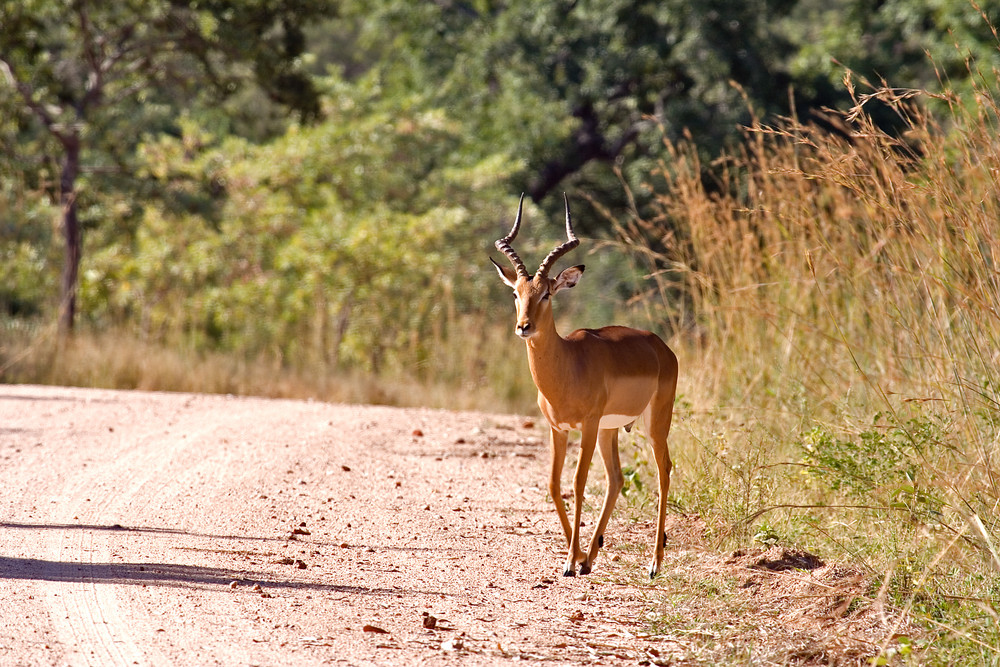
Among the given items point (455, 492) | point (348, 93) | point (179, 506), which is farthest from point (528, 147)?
point (179, 506)

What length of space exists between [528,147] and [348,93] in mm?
3680

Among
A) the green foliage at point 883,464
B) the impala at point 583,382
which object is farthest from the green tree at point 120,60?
the green foliage at point 883,464

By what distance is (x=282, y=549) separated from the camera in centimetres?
588

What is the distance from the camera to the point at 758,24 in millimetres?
17734

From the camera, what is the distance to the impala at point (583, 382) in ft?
18.7

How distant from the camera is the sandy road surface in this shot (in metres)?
4.44

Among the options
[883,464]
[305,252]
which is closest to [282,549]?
[883,464]

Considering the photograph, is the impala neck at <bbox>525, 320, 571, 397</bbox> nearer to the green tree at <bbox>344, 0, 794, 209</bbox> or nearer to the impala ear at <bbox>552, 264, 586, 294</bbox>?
the impala ear at <bbox>552, 264, 586, 294</bbox>

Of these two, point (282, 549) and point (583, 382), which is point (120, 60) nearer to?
A: point (282, 549)

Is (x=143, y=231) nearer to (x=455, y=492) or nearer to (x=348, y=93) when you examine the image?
(x=348, y=93)

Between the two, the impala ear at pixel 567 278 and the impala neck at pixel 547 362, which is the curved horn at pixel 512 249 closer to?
the impala ear at pixel 567 278

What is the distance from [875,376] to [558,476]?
2.65m

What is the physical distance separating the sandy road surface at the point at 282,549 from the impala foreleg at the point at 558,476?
0.28 metres

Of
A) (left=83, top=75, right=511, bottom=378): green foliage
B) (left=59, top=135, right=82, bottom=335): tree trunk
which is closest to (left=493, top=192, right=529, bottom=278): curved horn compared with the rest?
(left=83, top=75, right=511, bottom=378): green foliage
